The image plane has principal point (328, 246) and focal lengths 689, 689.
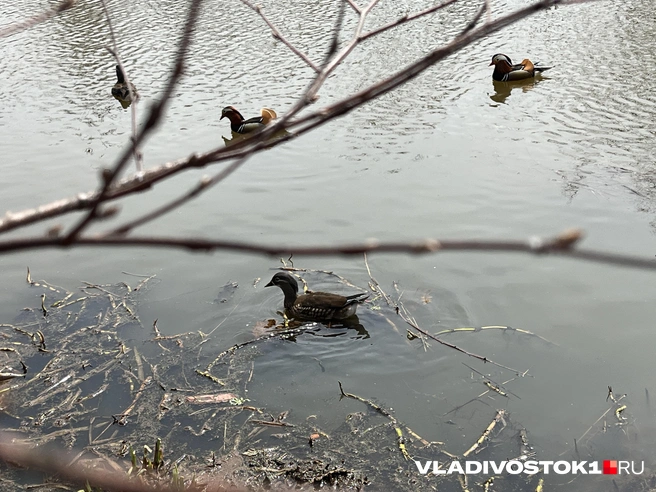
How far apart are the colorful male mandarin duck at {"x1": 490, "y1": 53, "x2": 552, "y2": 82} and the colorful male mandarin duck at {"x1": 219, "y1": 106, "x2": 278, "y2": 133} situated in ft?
12.2

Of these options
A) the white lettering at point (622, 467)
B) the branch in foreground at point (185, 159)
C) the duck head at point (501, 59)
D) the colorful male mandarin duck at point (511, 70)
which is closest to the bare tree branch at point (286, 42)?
the branch in foreground at point (185, 159)

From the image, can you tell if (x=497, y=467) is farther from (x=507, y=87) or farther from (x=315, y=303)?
(x=507, y=87)

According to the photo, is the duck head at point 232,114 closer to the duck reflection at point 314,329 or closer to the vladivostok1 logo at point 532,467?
the duck reflection at point 314,329

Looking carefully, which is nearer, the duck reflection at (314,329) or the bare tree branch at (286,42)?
the bare tree branch at (286,42)

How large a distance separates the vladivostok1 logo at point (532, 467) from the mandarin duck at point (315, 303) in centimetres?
173

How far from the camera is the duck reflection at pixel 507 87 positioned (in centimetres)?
1043

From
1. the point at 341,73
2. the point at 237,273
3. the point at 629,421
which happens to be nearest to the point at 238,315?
the point at 237,273

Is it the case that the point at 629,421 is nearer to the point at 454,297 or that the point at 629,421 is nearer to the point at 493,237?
the point at 454,297

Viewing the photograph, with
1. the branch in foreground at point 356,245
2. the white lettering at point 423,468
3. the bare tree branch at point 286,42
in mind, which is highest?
the bare tree branch at point 286,42

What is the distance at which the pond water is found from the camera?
191 inches

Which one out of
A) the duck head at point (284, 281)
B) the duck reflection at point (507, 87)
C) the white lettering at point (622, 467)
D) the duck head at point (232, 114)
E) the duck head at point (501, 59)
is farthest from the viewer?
the duck head at point (501, 59)

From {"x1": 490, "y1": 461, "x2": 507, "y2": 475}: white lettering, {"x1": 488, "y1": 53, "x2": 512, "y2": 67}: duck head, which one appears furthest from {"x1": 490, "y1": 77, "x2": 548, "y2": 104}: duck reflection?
{"x1": 490, "y1": 461, "x2": 507, "y2": 475}: white lettering

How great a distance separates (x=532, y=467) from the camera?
401 cm

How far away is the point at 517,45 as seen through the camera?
12.7 metres
